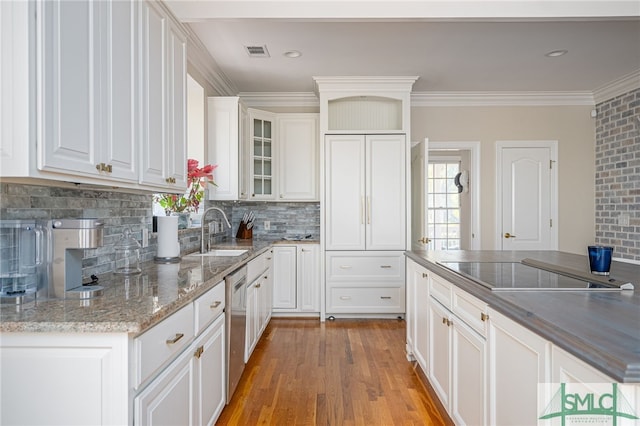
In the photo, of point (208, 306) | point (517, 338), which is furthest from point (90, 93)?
point (517, 338)

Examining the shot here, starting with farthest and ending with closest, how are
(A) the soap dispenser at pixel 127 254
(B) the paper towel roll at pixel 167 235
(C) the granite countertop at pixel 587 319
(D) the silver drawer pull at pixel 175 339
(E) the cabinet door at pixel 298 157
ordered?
(E) the cabinet door at pixel 298 157
(B) the paper towel roll at pixel 167 235
(A) the soap dispenser at pixel 127 254
(D) the silver drawer pull at pixel 175 339
(C) the granite countertop at pixel 587 319

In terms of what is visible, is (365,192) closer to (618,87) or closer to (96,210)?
(96,210)

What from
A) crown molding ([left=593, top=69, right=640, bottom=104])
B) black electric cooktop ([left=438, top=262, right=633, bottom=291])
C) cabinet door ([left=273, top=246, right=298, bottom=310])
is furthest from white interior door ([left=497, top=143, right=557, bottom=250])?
black electric cooktop ([left=438, top=262, right=633, bottom=291])

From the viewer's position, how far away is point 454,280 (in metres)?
1.86

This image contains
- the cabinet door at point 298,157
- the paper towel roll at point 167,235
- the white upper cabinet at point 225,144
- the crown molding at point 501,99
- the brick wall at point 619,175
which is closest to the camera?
the paper towel roll at point 167,235

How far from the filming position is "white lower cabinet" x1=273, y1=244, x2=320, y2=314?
4.19m

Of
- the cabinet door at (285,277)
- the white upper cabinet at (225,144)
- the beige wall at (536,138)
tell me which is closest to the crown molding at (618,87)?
the beige wall at (536,138)

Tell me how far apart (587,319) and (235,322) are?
1837 mm

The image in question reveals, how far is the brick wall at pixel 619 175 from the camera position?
403 centimetres

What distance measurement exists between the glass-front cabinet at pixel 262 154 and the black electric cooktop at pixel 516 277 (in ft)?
Result: 8.64

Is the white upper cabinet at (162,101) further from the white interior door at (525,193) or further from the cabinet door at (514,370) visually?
the white interior door at (525,193)

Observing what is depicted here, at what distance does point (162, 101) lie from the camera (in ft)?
6.47

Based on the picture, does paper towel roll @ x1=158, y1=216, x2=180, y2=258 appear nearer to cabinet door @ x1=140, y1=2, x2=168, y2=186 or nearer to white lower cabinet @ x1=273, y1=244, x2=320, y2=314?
cabinet door @ x1=140, y1=2, x2=168, y2=186

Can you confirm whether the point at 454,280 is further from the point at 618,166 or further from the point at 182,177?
the point at 618,166
